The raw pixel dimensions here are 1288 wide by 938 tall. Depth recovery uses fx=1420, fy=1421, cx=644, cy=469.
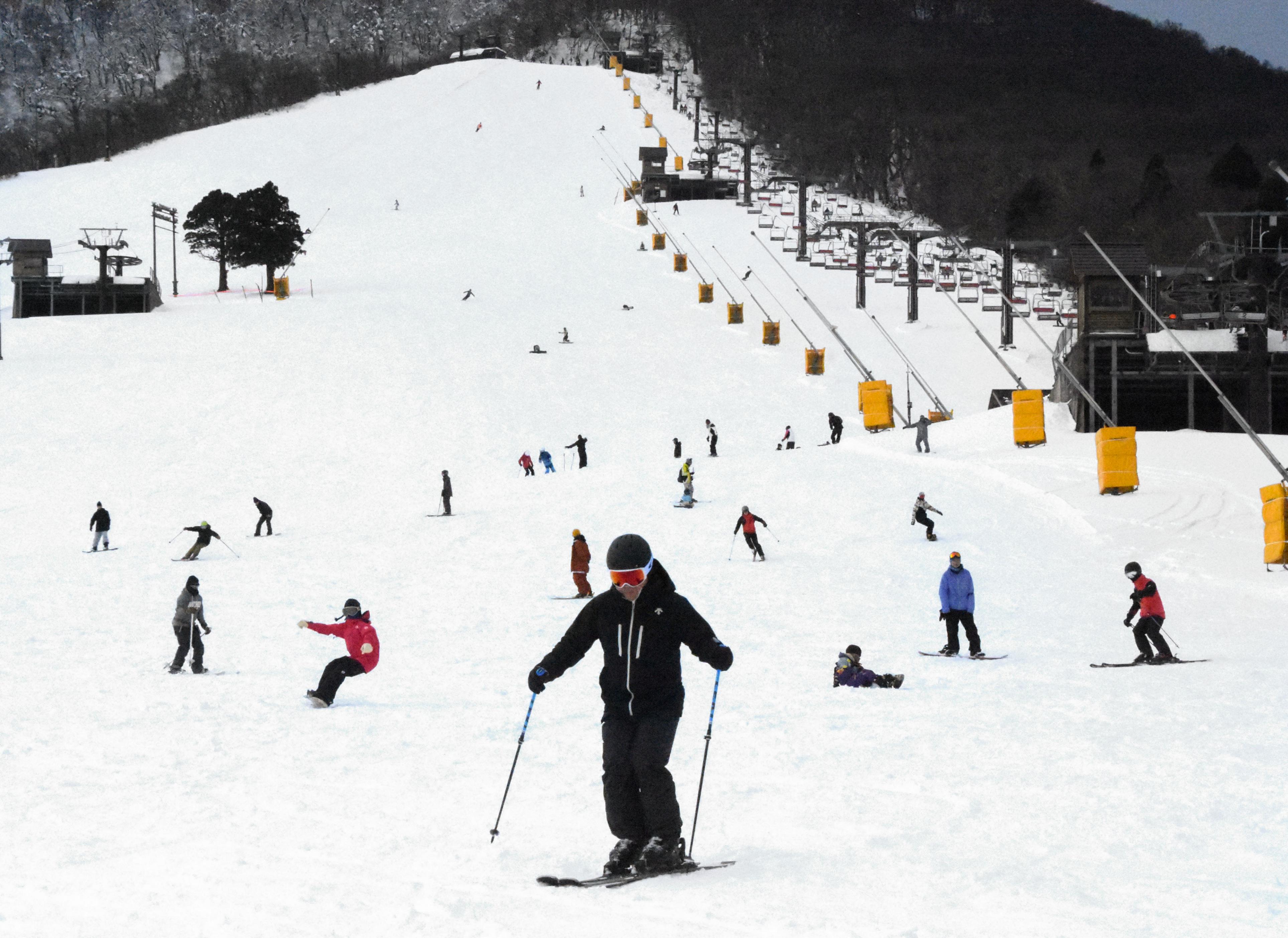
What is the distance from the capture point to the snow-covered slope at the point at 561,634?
17.8 ft

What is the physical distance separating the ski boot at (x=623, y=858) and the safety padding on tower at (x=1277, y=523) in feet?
42.8

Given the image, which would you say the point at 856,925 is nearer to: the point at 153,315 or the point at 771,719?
the point at 771,719

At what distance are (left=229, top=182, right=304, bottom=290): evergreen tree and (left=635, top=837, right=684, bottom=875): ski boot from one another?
166 feet

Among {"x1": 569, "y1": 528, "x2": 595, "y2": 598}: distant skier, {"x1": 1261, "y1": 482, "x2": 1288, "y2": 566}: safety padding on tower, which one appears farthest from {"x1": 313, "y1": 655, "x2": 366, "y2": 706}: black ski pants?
{"x1": 1261, "y1": 482, "x2": 1288, "y2": 566}: safety padding on tower

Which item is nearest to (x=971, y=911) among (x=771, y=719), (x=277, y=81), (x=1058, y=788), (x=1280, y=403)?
(x=1058, y=788)

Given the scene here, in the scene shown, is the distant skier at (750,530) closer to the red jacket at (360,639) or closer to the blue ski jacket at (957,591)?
the blue ski jacket at (957,591)

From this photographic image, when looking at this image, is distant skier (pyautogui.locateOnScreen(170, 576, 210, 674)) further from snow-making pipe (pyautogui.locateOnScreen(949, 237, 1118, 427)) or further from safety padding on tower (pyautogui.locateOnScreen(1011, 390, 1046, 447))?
safety padding on tower (pyautogui.locateOnScreen(1011, 390, 1046, 447))

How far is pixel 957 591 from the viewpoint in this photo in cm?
1219

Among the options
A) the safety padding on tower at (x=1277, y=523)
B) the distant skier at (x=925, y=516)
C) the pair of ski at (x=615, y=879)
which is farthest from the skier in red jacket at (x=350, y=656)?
the safety padding on tower at (x=1277, y=523)

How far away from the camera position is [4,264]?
205 ft

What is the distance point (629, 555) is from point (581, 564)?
10.7 metres

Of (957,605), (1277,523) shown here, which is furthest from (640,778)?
(1277,523)

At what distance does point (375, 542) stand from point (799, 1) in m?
135

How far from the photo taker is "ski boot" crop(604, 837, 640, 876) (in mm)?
5348
